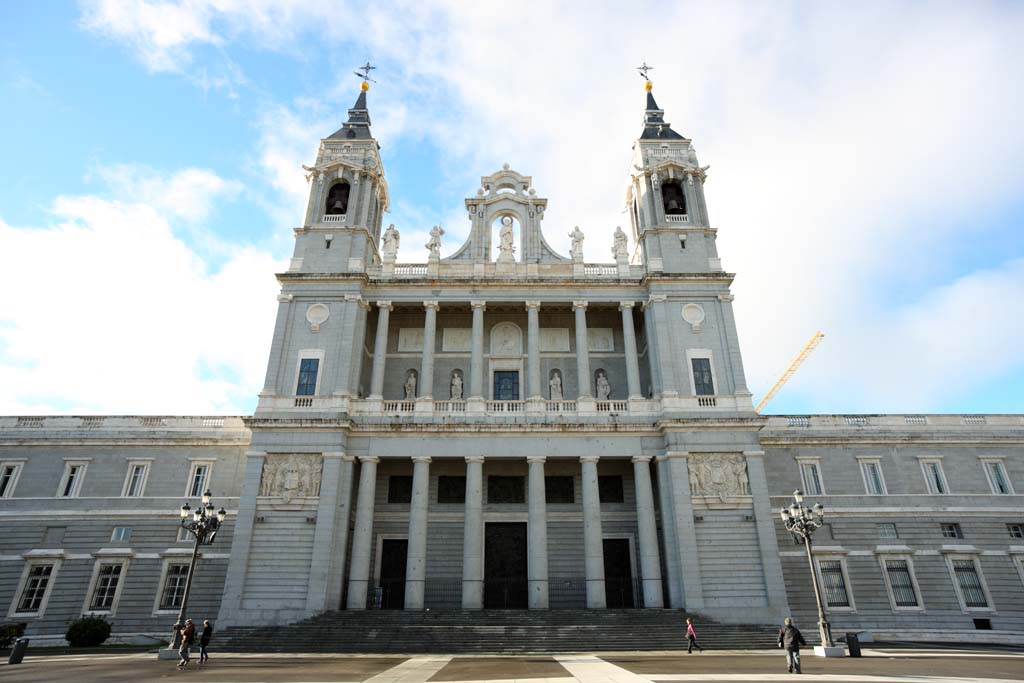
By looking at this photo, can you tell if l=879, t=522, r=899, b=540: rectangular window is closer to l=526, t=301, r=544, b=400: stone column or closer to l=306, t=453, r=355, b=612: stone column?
l=526, t=301, r=544, b=400: stone column

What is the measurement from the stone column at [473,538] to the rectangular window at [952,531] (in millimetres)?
23376

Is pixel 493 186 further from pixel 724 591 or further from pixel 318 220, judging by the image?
pixel 724 591

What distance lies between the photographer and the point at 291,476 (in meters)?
27.5

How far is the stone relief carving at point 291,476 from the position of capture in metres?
27.2

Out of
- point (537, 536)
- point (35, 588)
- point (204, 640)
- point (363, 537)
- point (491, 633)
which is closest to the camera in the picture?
point (204, 640)

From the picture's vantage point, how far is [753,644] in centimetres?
2231

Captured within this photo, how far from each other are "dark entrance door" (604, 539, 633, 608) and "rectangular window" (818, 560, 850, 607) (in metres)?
9.43

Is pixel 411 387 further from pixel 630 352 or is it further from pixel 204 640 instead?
pixel 204 640

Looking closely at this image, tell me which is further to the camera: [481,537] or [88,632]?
[481,537]

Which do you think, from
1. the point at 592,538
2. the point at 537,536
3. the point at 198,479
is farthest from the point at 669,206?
the point at 198,479

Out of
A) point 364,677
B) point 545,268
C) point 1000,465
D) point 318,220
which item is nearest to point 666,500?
point 545,268

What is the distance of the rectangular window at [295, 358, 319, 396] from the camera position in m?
29.5

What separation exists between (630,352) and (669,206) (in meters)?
9.62

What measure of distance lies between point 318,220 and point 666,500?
23715 millimetres
